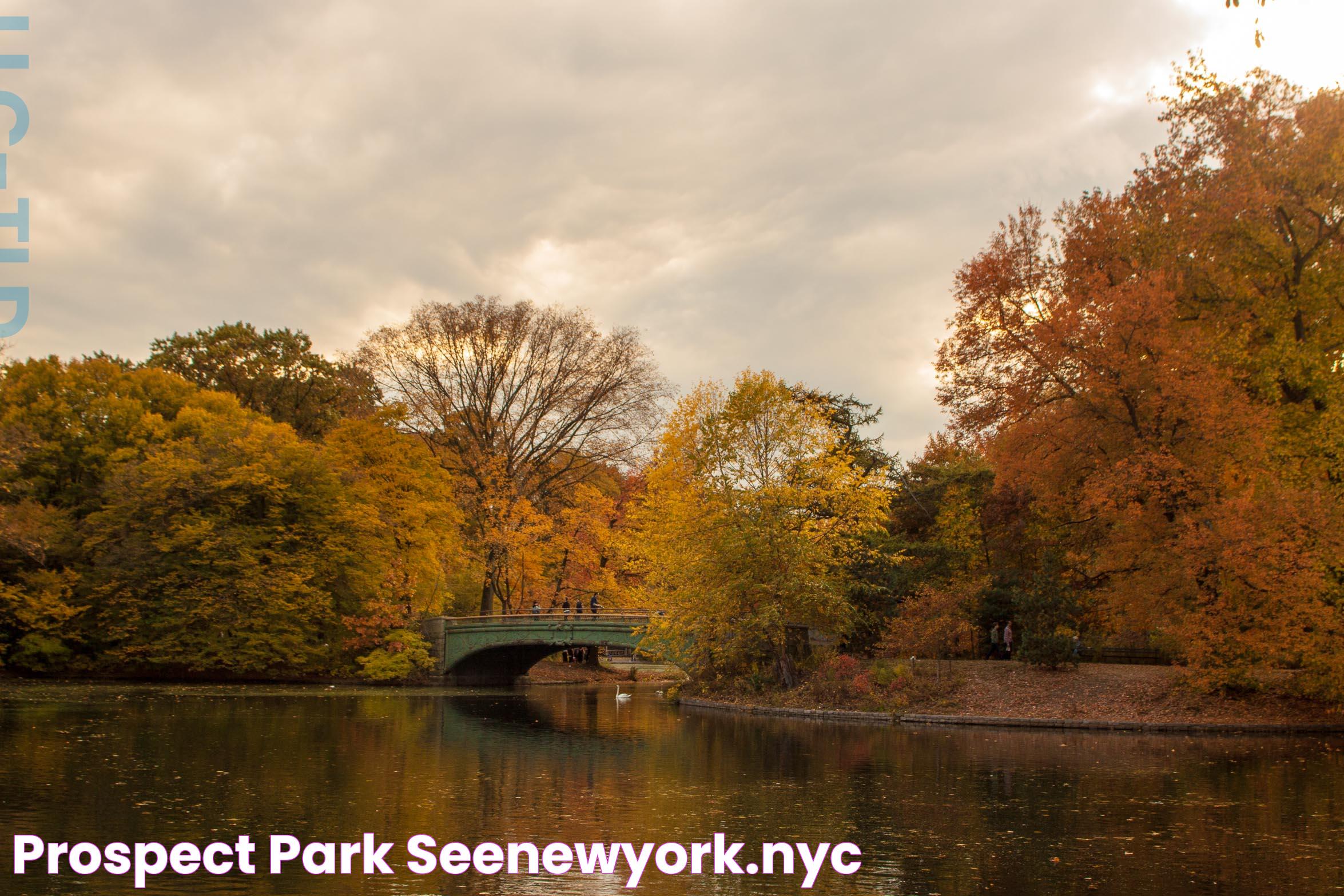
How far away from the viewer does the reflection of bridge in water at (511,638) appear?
42.0 metres

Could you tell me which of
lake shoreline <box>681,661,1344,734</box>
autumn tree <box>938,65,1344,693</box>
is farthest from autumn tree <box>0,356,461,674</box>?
autumn tree <box>938,65,1344,693</box>

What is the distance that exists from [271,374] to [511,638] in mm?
20453

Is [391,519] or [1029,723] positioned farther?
[391,519]

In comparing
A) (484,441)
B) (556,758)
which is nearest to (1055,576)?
(556,758)

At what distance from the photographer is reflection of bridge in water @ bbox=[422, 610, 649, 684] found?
42000mm

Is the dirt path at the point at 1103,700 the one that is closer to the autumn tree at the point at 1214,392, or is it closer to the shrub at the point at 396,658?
the autumn tree at the point at 1214,392

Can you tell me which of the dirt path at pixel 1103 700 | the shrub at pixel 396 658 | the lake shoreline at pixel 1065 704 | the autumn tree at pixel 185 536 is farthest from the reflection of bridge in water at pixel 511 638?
the dirt path at pixel 1103 700

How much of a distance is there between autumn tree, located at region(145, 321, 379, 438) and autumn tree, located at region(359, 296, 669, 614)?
16.9 feet

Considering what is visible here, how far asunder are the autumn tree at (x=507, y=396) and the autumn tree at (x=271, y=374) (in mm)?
5160

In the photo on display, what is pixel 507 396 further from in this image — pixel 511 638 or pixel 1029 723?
pixel 1029 723

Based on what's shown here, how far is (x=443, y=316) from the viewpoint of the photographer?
48.8 metres

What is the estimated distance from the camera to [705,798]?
51.9ft

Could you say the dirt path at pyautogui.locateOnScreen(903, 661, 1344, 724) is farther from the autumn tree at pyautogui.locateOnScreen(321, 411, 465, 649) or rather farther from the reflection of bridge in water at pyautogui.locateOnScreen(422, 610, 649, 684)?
the autumn tree at pyautogui.locateOnScreen(321, 411, 465, 649)

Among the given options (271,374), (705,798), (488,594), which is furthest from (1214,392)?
(271,374)
